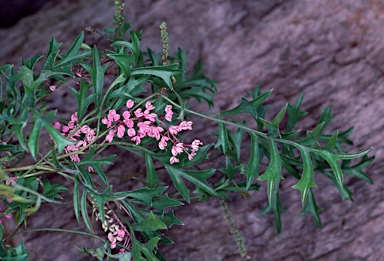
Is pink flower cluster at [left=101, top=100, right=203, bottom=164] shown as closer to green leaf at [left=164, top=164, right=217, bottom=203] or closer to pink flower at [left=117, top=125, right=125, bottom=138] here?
pink flower at [left=117, top=125, right=125, bottom=138]

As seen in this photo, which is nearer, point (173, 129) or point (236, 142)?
point (173, 129)

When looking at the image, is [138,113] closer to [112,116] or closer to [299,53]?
A: [112,116]

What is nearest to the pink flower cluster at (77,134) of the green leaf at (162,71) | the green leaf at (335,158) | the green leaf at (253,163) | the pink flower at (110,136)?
the pink flower at (110,136)

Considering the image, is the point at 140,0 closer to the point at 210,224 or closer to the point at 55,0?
the point at 55,0

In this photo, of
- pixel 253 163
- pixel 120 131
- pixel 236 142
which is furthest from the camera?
pixel 236 142

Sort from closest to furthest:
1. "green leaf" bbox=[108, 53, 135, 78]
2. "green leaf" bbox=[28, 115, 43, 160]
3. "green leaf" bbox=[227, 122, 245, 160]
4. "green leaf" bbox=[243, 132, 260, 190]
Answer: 1. "green leaf" bbox=[28, 115, 43, 160]
2. "green leaf" bbox=[108, 53, 135, 78]
3. "green leaf" bbox=[243, 132, 260, 190]
4. "green leaf" bbox=[227, 122, 245, 160]

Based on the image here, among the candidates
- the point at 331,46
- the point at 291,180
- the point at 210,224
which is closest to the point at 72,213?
the point at 210,224

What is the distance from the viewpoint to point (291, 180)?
145cm

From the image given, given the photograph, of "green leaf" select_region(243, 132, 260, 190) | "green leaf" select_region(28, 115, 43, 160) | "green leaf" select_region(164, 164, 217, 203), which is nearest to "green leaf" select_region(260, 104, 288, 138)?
"green leaf" select_region(243, 132, 260, 190)

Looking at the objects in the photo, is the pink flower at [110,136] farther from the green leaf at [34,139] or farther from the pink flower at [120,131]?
the green leaf at [34,139]

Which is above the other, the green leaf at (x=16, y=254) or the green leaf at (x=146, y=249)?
the green leaf at (x=16, y=254)

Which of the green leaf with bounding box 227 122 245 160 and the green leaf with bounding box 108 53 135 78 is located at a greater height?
the green leaf with bounding box 108 53 135 78

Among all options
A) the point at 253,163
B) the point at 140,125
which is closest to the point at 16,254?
the point at 140,125

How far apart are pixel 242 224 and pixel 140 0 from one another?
2.38ft
